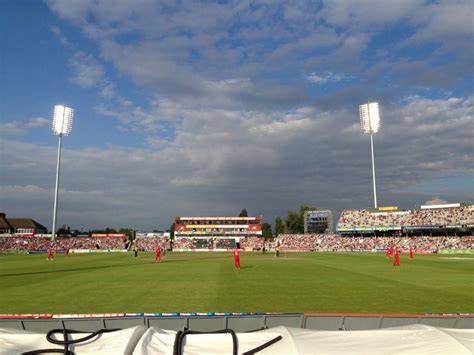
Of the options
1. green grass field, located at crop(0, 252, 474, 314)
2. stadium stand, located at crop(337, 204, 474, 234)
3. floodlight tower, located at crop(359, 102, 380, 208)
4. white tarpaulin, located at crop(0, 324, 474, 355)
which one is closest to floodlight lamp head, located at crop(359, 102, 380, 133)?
floodlight tower, located at crop(359, 102, 380, 208)

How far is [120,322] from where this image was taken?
7.09 metres

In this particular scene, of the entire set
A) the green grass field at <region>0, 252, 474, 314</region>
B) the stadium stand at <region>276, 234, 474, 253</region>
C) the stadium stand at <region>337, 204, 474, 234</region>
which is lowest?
the green grass field at <region>0, 252, 474, 314</region>

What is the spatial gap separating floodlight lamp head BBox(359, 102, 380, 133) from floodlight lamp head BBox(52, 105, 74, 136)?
179ft

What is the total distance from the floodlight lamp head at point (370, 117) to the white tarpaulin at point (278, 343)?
7435 cm

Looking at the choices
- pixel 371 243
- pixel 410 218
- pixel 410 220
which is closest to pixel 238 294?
pixel 371 243

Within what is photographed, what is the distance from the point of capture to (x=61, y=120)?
224 feet

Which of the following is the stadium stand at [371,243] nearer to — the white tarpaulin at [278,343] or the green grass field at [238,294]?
the green grass field at [238,294]

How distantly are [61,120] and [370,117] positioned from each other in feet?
185

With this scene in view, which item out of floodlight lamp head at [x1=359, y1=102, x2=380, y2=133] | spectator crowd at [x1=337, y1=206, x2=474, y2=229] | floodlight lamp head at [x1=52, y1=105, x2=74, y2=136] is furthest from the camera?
spectator crowd at [x1=337, y1=206, x2=474, y2=229]

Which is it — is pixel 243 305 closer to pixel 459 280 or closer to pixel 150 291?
pixel 150 291

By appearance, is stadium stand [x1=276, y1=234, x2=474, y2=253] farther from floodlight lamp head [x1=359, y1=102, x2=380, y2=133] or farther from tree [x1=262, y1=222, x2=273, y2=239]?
tree [x1=262, y1=222, x2=273, y2=239]

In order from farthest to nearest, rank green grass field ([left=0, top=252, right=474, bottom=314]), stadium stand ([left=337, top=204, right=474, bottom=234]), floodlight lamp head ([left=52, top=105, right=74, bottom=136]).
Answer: stadium stand ([left=337, top=204, right=474, bottom=234]), floodlight lamp head ([left=52, top=105, right=74, bottom=136]), green grass field ([left=0, top=252, right=474, bottom=314])

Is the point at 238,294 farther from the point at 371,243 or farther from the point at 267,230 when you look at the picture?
the point at 267,230

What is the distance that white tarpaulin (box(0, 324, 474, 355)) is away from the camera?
3926 millimetres
